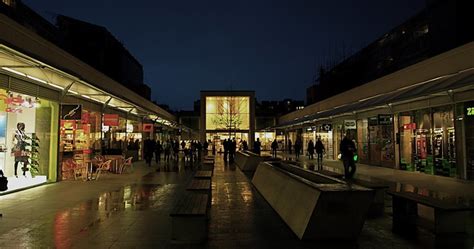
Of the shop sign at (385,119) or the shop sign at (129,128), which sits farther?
the shop sign at (129,128)

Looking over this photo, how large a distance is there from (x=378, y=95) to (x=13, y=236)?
1971cm

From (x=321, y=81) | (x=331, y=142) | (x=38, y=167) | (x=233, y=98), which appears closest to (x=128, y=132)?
(x=38, y=167)

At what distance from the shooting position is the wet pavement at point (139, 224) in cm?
645

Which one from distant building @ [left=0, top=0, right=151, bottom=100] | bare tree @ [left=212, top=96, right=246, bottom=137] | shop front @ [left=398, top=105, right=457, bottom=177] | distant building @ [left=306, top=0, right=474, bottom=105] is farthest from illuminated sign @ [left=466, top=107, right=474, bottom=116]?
bare tree @ [left=212, top=96, right=246, bottom=137]

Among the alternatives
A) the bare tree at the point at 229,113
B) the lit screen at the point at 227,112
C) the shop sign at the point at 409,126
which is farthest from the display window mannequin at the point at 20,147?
the lit screen at the point at 227,112

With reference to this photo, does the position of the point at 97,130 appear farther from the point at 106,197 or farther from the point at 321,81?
the point at 321,81

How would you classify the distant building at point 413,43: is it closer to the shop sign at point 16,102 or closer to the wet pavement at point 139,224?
the wet pavement at point 139,224

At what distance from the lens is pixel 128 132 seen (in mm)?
28047

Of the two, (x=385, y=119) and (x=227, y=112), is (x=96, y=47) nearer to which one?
(x=227, y=112)

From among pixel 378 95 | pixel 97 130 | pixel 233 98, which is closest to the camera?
pixel 97 130

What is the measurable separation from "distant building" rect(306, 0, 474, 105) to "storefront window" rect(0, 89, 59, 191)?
2020 centimetres

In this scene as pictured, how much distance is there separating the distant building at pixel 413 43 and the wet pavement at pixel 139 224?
52.2ft

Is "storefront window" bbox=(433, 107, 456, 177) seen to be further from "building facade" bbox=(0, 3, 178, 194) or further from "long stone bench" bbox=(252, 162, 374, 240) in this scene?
"building facade" bbox=(0, 3, 178, 194)

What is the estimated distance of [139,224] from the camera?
7.93 m
